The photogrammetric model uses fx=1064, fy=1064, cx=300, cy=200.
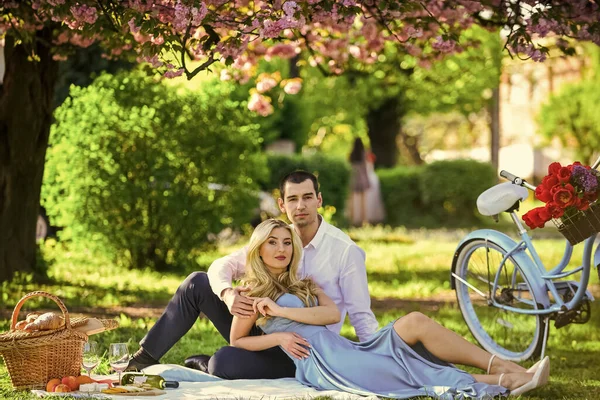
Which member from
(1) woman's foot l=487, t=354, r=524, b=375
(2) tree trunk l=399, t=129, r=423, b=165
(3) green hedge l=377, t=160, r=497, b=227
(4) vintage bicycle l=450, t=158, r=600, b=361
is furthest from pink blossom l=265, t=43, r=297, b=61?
(2) tree trunk l=399, t=129, r=423, b=165

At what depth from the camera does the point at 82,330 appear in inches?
239

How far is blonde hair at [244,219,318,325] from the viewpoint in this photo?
598 centimetres

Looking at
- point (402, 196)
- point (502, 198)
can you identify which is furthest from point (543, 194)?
point (402, 196)

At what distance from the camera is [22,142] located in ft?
33.9

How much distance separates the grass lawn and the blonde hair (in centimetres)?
128

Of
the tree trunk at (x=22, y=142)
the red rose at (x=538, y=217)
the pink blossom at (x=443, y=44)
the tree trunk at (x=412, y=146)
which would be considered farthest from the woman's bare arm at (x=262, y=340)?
the tree trunk at (x=412, y=146)

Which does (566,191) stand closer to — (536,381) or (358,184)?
(536,381)

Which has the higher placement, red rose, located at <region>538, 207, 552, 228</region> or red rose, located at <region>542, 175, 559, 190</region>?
red rose, located at <region>542, 175, 559, 190</region>

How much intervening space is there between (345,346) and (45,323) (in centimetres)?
166

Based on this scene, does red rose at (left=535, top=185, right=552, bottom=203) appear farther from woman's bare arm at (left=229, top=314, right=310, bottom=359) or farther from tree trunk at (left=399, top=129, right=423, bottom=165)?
tree trunk at (left=399, top=129, right=423, bottom=165)

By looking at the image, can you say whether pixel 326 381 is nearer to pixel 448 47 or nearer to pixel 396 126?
pixel 448 47

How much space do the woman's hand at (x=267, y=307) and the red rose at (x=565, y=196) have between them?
173 centimetres

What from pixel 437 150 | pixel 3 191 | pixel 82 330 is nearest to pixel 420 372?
pixel 82 330

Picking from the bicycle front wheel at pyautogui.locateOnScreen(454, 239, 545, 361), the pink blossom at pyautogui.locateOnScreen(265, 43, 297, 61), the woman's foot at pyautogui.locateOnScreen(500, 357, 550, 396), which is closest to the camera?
the woman's foot at pyautogui.locateOnScreen(500, 357, 550, 396)
